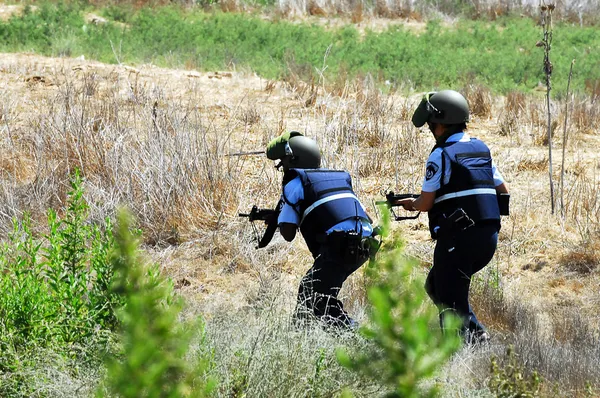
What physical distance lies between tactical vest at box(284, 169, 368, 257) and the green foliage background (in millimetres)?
7605

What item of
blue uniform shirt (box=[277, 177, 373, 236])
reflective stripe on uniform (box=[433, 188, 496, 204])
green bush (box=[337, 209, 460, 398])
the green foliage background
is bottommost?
the green foliage background

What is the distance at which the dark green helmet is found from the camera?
4.72 meters

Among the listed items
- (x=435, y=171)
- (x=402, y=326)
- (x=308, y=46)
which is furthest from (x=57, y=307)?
(x=308, y=46)

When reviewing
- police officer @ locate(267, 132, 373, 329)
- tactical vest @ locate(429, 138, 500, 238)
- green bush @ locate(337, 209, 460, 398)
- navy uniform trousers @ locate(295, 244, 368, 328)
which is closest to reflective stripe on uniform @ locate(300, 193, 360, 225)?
police officer @ locate(267, 132, 373, 329)

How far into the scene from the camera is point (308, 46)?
56.1 feet

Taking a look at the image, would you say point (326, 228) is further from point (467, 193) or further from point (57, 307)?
point (57, 307)

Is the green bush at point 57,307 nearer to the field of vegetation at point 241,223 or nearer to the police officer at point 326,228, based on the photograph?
the field of vegetation at point 241,223

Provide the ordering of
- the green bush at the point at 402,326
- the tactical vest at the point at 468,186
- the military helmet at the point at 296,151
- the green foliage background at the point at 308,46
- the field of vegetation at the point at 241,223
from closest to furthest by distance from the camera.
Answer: the green bush at the point at 402,326
the field of vegetation at the point at 241,223
the tactical vest at the point at 468,186
the military helmet at the point at 296,151
the green foliage background at the point at 308,46

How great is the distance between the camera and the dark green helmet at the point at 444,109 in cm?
472

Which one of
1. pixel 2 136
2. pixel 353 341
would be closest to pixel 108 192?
pixel 2 136

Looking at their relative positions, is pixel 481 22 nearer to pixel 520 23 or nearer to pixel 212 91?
pixel 520 23

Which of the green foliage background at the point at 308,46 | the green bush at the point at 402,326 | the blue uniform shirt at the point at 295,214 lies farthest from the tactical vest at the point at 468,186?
the green foliage background at the point at 308,46

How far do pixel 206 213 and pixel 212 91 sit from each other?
4.02m

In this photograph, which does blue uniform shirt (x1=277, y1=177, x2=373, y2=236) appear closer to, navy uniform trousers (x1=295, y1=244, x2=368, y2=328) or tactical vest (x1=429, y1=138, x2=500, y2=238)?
navy uniform trousers (x1=295, y1=244, x2=368, y2=328)
